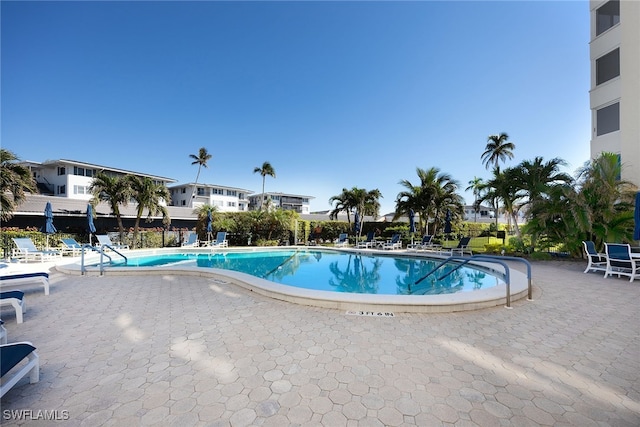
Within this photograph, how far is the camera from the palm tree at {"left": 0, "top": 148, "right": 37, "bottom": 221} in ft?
39.1

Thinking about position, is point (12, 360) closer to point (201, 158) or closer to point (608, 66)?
point (608, 66)

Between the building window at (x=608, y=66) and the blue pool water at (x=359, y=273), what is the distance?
557 inches

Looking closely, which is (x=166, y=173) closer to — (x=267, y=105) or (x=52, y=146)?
(x=52, y=146)

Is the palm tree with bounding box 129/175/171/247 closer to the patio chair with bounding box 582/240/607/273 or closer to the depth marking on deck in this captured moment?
the depth marking on deck

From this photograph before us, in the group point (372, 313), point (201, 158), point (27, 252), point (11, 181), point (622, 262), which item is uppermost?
point (201, 158)

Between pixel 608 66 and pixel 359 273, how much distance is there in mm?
18393

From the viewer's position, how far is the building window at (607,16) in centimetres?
1496

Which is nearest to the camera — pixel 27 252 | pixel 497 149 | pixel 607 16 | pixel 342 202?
pixel 27 252

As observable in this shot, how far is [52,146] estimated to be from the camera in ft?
98.8

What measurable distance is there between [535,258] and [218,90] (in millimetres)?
22988

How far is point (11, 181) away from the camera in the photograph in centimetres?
1216

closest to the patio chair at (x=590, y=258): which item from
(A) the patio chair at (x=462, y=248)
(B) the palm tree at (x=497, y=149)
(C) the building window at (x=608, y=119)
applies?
(A) the patio chair at (x=462, y=248)

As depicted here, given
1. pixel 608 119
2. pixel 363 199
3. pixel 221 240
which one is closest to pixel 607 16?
pixel 608 119

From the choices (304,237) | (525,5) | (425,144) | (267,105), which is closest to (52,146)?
(267,105)
